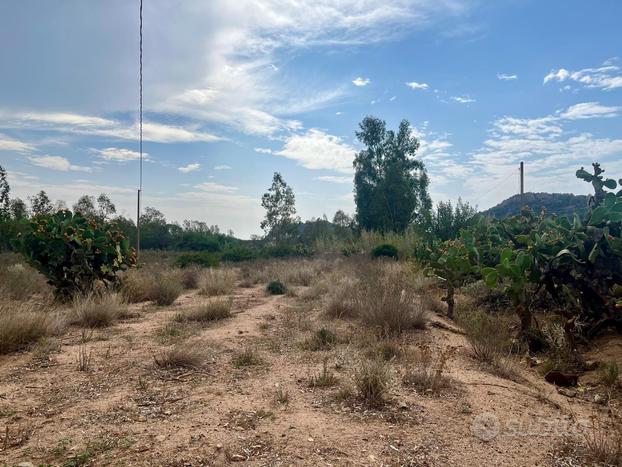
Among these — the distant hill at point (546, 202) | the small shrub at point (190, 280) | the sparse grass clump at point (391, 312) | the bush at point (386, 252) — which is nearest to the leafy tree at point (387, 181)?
the distant hill at point (546, 202)

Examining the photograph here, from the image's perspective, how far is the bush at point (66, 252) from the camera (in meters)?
8.88

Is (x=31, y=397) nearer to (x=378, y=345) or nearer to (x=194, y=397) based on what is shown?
(x=194, y=397)

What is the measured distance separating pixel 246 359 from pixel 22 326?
114 inches

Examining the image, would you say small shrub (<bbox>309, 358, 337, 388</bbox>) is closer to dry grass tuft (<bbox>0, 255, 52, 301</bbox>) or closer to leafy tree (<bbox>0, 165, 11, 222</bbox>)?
dry grass tuft (<bbox>0, 255, 52, 301</bbox>)

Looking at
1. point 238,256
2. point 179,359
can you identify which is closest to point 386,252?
point 238,256

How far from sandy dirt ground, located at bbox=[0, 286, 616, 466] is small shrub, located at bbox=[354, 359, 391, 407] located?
103 mm

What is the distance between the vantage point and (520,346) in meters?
5.99

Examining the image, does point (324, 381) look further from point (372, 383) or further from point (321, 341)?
point (321, 341)

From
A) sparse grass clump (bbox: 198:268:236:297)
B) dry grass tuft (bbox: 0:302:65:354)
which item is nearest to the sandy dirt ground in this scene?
dry grass tuft (bbox: 0:302:65:354)

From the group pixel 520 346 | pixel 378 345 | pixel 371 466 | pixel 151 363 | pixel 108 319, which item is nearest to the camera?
pixel 371 466

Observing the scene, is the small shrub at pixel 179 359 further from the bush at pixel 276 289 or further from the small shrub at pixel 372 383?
the bush at pixel 276 289

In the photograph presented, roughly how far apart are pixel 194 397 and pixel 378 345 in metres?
2.24

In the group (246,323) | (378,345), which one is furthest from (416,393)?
(246,323)

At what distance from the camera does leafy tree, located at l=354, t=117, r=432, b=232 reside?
3062cm
